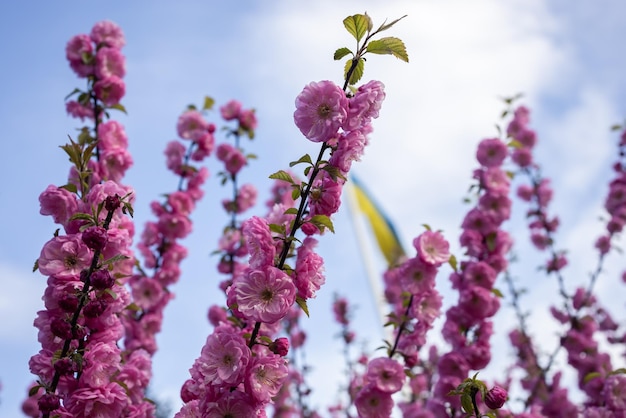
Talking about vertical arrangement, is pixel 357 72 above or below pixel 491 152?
below

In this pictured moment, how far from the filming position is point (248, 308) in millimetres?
2004

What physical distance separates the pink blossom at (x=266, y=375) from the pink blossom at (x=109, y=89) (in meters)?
2.17

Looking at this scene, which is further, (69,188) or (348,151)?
(69,188)

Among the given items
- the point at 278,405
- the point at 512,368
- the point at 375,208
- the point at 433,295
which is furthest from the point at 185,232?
the point at 375,208

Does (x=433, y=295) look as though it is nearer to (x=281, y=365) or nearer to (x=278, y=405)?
(x=281, y=365)

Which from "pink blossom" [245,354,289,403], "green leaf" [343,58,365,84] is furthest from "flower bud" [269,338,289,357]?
"green leaf" [343,58,365,84]

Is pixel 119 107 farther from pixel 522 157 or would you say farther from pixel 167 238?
pixel 522 157

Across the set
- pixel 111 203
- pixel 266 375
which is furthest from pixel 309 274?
pixel 111 203

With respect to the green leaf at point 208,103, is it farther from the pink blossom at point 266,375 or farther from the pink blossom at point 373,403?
the pink blossom at point 266,375

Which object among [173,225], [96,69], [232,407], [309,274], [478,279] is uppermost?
[96,69]

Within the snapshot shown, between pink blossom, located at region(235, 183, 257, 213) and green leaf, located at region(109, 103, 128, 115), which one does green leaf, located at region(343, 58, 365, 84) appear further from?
pink blossom, located at region(235, 183, 257, 213)

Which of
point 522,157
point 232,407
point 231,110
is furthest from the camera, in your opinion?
point 522,157

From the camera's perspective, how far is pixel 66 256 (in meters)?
2.21

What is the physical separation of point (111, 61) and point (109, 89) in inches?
7.8
